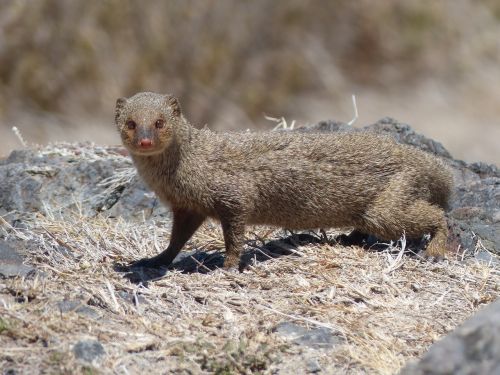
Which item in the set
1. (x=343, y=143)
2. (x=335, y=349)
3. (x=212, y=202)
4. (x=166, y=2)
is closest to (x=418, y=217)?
(x=343, y=143)

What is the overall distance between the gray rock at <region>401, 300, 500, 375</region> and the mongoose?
2.34 meters

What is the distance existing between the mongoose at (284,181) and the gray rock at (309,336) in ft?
3.38

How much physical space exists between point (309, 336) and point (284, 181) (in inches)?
61.1

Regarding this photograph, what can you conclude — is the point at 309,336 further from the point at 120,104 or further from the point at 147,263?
the point at 120,104

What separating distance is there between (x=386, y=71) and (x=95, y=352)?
11.6 metres

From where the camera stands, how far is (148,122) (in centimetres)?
568

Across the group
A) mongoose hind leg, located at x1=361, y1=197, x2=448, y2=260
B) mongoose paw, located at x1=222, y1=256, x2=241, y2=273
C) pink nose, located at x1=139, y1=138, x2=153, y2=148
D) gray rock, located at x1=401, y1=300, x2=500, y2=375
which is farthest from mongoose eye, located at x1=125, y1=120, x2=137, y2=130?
gray rock, located at x1=401, y1=300, x2=500, y2=375

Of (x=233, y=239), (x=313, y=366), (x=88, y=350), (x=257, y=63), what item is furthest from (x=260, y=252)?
(x=257, y=63)

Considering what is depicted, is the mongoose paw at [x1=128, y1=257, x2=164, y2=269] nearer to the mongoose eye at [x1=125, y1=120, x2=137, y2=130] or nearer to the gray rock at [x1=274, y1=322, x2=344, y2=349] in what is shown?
the mongoose eye at [x1=125, y1=120, x2=137, y2=130]

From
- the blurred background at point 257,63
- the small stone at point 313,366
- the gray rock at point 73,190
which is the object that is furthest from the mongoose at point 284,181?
the blurred background at point 257,63

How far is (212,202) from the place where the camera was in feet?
19.5

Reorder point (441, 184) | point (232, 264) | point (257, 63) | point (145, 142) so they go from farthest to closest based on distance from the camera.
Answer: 1. point (257, 63)
2. point (441, 184)
3. point (232, 264)
4. point (145, 142)

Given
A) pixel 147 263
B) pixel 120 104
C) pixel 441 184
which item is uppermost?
pixel 441 184

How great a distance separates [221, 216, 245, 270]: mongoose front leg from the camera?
5.94 meters
